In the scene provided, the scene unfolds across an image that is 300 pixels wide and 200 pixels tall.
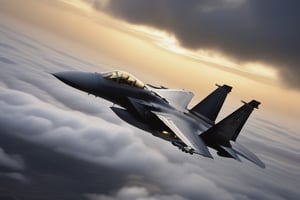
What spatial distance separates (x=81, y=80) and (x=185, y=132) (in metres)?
10.0

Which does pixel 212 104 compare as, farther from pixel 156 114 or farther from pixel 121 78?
pixel 121 78

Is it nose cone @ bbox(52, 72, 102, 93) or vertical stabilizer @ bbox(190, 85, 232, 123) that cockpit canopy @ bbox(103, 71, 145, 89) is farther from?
vertical stabilizer @ bbox(190, 85, 232, 123)

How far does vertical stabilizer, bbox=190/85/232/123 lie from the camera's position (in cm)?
3838

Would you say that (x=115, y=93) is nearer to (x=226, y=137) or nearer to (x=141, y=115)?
(x=141, y=115)

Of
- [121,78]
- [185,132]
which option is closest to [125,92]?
[121,78]

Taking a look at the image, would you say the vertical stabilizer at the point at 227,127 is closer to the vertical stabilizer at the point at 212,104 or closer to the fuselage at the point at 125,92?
the fuselage at the point at 125,92

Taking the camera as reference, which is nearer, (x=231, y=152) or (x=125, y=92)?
(x=125, y=92)

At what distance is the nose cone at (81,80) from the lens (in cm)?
2831

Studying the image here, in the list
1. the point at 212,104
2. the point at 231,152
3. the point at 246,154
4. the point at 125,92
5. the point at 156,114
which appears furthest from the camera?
the point at 212,104

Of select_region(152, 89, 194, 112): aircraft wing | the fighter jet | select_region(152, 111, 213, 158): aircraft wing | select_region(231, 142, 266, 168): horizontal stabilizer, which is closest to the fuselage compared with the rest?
the fighter jet

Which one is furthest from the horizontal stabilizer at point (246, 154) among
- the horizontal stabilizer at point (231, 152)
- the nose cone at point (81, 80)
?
the nose cone at point (81, 80)

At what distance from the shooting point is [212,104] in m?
38.9

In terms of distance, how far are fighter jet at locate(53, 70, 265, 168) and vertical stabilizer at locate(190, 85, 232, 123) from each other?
451 centimetres

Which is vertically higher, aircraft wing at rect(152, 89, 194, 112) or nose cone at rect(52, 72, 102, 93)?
aircraft wing at rect(152, 89, 194, 112)
